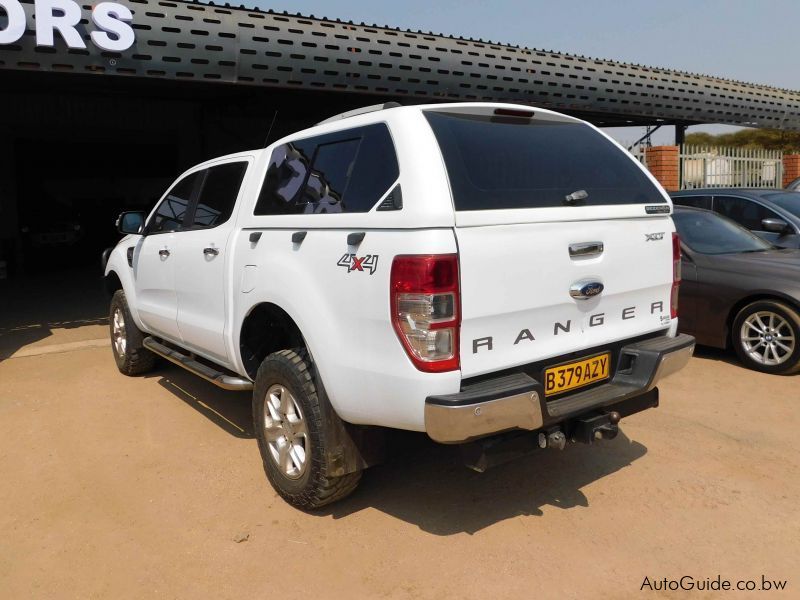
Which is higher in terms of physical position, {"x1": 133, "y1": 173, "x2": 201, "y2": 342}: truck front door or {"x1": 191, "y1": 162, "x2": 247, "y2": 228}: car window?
{"x1": 191, "y1": 162, "x2": 247, "y2": 228}: car window

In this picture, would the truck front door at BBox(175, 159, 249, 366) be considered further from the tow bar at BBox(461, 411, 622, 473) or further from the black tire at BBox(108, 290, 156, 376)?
the tow bar at BBox(461, 411, 622, 473)

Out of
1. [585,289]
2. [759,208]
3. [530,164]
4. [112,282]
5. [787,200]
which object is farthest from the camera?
[787,200]

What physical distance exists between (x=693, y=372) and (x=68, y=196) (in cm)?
1878

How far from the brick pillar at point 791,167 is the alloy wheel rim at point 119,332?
1657 cm

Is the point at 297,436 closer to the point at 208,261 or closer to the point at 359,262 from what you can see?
the point at 359,262

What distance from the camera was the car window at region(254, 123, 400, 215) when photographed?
2.91 metres

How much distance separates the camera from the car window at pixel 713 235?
6328 millimetres

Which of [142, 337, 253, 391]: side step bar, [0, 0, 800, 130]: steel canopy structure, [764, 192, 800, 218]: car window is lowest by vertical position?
A: [142, 337, 253, 391]: side step bar

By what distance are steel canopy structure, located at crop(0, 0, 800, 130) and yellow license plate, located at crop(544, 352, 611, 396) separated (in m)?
6.28

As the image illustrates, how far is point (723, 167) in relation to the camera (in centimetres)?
1476

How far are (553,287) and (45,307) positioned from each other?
9.67 meters

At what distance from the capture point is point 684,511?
3.27 m

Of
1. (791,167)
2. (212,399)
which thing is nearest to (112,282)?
(212,399)

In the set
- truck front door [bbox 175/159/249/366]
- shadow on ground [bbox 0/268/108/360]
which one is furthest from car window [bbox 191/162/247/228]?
shadow on ground [bbox 0/268/108/360]
